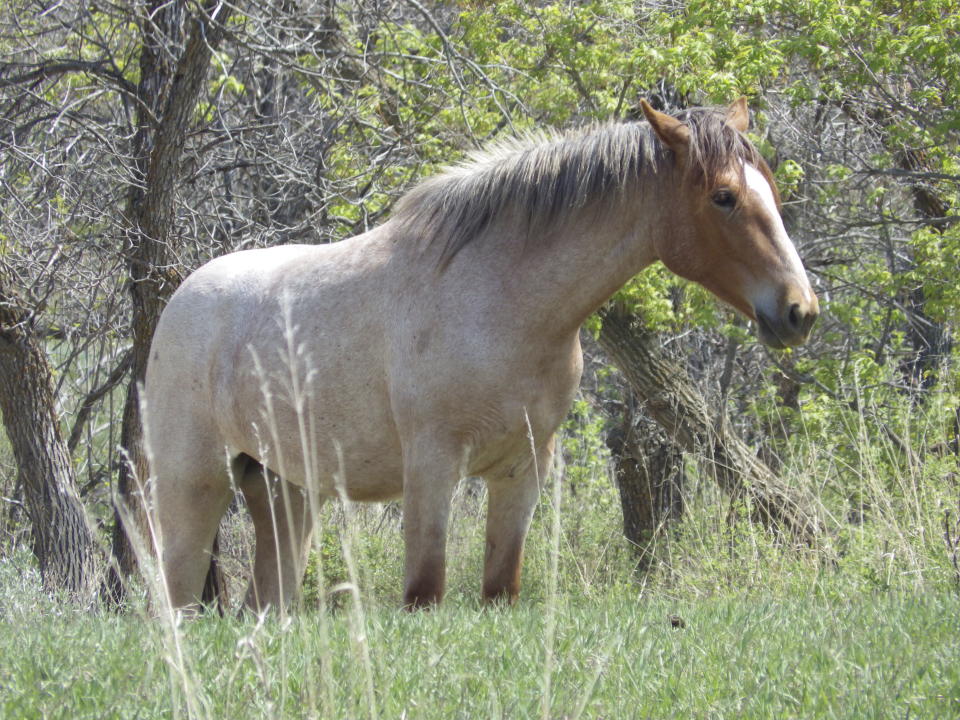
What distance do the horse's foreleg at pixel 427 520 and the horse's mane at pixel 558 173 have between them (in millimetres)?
902

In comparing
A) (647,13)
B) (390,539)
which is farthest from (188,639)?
(647,13)

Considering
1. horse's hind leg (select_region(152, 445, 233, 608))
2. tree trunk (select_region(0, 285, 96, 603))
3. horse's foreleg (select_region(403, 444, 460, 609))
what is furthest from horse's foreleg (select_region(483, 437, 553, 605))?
tree trunk (select_region(0, 285, 96, 603))

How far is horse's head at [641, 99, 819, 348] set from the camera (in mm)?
4457

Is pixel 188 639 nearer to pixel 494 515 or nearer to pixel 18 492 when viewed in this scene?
pixel 494 515

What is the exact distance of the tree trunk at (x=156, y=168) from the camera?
23.3 feet

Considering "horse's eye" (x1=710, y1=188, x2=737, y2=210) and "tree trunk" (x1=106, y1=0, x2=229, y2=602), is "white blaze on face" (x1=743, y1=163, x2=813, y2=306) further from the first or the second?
"tree trunk" (x1=106, y1=0, x2=229, y2=602)

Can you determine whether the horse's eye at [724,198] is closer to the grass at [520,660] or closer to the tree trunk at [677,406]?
the grass at [520,660]

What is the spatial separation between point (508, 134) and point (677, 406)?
2343 mm

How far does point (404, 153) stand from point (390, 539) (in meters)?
3.20

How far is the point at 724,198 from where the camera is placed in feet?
15.0

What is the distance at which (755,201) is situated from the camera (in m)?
4.56

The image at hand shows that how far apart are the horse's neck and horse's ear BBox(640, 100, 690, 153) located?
0.75 ft

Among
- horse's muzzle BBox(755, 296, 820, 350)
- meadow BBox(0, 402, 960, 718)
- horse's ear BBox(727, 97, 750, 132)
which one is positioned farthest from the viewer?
horse's ear BBox(727, 97, 750, 132)

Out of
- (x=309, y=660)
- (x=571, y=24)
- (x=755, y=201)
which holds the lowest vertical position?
(x=309, y=660)
